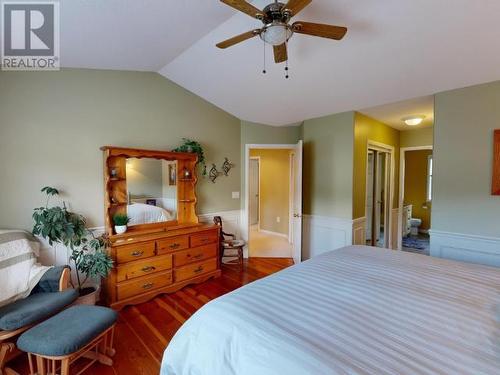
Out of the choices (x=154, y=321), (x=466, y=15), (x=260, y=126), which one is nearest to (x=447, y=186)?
(x=466, y=15)

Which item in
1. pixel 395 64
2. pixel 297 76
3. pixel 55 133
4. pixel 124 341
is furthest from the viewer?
pixel 297 76

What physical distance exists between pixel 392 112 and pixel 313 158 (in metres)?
1.22

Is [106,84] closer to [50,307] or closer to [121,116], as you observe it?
[121,116]

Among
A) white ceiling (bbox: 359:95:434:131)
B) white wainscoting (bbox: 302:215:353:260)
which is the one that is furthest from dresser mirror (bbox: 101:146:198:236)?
white ceiling (bbox: 359:95:434:131)

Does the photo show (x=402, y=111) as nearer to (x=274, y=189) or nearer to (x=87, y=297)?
(x=274, y=189)

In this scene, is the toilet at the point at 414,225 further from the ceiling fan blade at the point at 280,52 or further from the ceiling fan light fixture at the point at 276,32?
the ceiling fan light fixture at the point at 276,32

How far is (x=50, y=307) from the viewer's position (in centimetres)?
184

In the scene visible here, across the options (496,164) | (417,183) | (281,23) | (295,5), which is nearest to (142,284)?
(281,23)

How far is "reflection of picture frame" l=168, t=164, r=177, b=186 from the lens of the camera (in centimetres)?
330

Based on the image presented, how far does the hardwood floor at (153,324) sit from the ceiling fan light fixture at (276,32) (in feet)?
8.07

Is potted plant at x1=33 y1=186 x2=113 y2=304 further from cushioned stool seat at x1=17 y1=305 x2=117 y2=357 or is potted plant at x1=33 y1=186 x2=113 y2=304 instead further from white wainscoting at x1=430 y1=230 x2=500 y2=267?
white wainscoting at x1=430 y1=230 x2=500 y2=267

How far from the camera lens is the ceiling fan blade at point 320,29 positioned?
158 cm

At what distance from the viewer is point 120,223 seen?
9.11 feet

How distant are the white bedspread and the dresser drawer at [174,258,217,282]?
1799 mm
